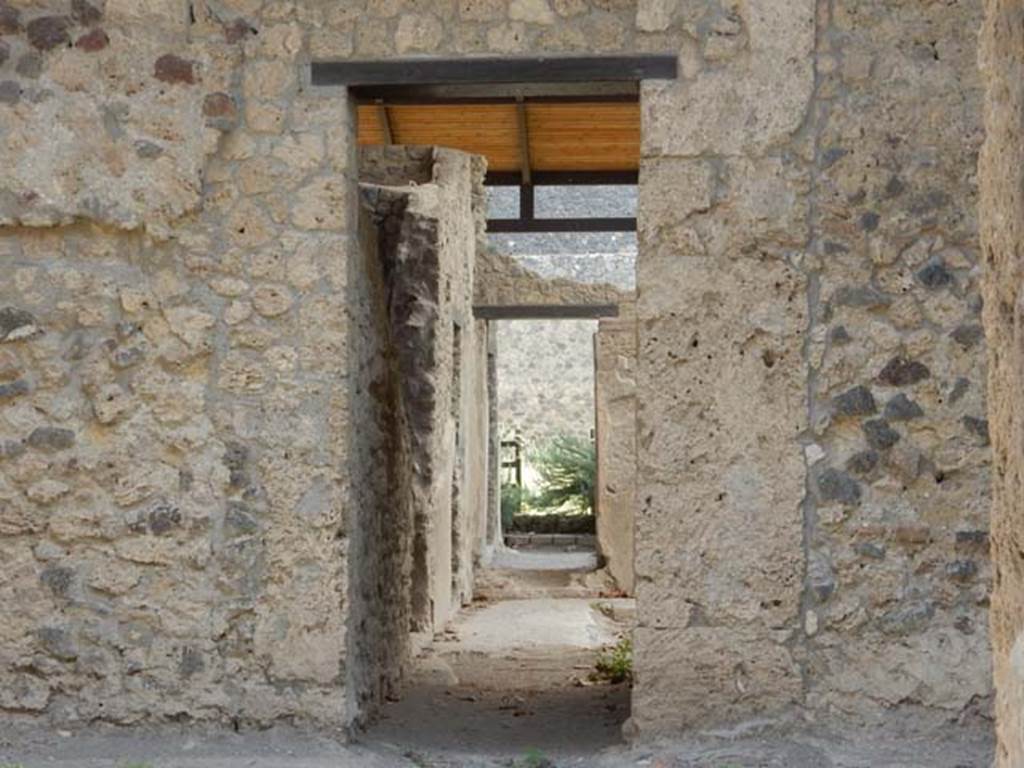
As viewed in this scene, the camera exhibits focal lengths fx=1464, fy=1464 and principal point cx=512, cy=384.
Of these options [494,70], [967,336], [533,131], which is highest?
[533,131]

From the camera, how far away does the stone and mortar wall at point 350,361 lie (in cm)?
484

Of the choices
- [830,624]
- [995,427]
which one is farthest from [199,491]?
[995,427]

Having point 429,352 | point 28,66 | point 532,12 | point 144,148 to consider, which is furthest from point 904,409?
point 429,352

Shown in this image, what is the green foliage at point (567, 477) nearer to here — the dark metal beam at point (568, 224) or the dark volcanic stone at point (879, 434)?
the dark metal beam at point (568, 224)

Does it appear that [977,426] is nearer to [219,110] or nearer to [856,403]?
[856,403]

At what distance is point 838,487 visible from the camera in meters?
4.86

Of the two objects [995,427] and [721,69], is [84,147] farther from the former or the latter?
[995,427]

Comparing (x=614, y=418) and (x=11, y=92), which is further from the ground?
(x=11, y=92)

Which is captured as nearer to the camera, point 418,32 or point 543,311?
point 418,32

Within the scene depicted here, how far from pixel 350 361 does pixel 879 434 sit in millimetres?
1798

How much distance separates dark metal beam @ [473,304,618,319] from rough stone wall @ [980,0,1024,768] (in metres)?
11.2

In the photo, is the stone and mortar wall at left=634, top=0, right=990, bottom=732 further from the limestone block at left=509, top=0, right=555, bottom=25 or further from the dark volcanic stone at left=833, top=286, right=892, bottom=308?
the limestone block at left=509, top=0, right=555, bottom=25

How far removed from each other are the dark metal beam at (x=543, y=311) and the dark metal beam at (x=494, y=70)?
8.22 metres

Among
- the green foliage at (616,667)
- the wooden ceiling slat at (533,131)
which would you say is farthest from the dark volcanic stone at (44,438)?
the wooden ceiling slat at (533,131)
